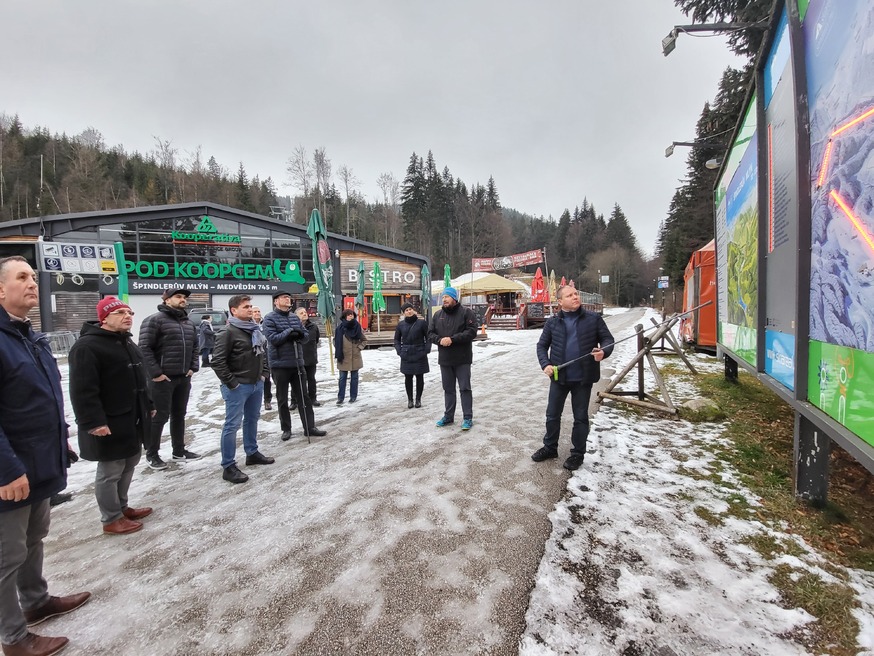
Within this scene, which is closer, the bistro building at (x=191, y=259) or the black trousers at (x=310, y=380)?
the black trousers at (x=310, y=380)

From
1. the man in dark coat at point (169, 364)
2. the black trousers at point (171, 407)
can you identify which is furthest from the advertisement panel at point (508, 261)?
the black trousers at point (171, 407)

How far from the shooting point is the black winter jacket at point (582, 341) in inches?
156

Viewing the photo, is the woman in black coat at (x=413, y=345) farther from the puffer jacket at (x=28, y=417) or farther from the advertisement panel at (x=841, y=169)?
the advertisement panel at (x=841, y=169)

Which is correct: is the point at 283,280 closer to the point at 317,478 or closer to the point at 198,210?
the point at 198,210

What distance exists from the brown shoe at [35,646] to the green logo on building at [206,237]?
22.4 metres

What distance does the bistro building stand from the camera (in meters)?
18.2

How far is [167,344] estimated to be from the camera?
14.4 feet

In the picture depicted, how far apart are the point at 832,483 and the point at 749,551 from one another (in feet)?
6.82

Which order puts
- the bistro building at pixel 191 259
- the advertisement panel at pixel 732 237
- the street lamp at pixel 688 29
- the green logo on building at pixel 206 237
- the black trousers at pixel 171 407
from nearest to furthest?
the advertisement panel at pixel 732 237 → the black trousers at pixel 171 407 → the street lamp at pixel 688 29 → the bistro building at pixel 191 259 → the green logo on building at pixel 206 237

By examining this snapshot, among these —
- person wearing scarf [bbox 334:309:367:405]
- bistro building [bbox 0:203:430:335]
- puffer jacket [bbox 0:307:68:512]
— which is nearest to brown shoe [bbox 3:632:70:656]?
puffer jacket [bbox 0:307:68:512]

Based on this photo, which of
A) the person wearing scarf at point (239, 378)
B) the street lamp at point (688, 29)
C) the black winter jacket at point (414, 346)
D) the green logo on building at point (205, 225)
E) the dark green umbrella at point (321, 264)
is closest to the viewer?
the person wearing scarf at point (239, 378)

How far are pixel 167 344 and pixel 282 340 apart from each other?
4.06ft

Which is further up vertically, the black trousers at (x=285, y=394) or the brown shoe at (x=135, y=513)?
the black trousers at (x=285, y=394)

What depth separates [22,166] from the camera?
44875 millimetres
